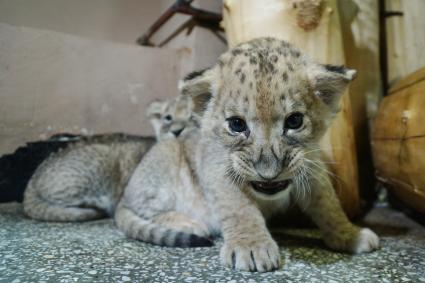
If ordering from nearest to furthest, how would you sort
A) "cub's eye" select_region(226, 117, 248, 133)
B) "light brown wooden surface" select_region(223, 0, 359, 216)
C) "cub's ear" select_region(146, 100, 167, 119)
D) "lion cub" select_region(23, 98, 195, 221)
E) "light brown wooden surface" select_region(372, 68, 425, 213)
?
"cub's eye" select_region(226, 117, 248, 133) < "light brown wooden surface" select_region(372, 68, 425, 213) < "light brown wooden surface" select_region(223, 0, 359, 216) < "lion cub" select_region(23, 98, 195, 221) < "cub's ear" select_region(146, 100, 167, 119)

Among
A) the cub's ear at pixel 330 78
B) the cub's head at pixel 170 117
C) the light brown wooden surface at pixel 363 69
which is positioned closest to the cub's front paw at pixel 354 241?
the cub's ear at pixel 330 78

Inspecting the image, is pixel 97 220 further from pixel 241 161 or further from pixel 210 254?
pixel 241 161

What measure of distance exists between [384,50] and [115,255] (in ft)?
8.36

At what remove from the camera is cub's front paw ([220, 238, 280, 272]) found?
1557 mm

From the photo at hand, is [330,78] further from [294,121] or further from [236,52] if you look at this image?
[236,52]

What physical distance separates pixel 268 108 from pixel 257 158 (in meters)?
0.22

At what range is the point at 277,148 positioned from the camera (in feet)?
A: 5.17

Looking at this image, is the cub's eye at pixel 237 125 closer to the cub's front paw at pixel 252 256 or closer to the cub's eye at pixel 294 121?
the cub's eye at pixel 294 121

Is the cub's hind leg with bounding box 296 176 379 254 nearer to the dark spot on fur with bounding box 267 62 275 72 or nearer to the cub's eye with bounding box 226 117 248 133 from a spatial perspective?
the cub's eye with bounding box 226 117 248 133

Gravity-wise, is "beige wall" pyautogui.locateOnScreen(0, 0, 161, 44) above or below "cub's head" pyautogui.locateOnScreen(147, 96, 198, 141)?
above

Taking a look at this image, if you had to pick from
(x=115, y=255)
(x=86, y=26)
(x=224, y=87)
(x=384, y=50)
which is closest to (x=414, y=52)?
(x=384, y=50)

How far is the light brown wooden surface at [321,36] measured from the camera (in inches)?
87.4

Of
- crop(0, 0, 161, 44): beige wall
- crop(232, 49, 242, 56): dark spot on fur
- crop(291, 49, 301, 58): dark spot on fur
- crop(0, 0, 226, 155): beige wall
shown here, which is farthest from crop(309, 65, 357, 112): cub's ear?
crop(0, 0, 161, 44): beige wall

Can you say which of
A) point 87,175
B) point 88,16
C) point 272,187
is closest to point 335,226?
point 272,187
